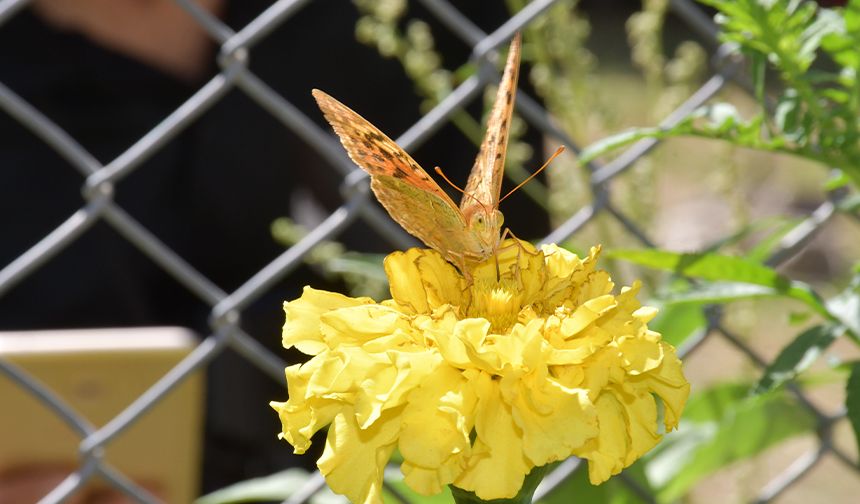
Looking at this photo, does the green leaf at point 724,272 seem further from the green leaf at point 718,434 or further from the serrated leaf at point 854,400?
the green leaf at point 718,434

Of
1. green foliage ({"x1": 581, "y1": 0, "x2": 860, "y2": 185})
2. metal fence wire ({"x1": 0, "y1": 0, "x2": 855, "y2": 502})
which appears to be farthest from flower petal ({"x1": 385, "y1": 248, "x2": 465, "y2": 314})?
Result: metal fence wire ({"x1": 0, "y1": 0, "x2": 855, "y2": 502})

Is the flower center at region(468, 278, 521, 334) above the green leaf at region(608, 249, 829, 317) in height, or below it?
above

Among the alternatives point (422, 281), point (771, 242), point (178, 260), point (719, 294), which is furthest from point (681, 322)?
point (422, 281)

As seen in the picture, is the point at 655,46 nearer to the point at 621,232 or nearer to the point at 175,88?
A: the point at 621,232

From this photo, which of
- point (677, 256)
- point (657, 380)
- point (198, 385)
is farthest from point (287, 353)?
point (657, 380)

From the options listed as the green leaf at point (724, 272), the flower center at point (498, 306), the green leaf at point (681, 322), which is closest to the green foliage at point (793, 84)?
the green leaf at point (724, 272)

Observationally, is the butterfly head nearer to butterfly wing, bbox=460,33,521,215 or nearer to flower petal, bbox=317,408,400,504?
butterfly wing, bbox=460,33,521,215

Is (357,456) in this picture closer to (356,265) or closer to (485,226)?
(485,226)
